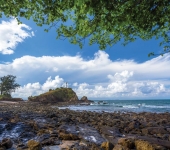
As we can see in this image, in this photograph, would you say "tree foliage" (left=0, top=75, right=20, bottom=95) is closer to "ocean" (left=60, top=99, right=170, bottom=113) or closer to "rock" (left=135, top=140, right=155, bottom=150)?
"ocean" (left=60, top=99, right=170, bottom=113)

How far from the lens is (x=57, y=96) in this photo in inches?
3226

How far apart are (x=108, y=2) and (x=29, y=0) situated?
3253 mm

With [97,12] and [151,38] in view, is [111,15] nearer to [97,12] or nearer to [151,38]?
[97,12]

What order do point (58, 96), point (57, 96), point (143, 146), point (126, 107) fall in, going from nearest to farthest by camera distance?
point (143, 146)
point (126, 107)
point (57, 96)
point (58, 96)

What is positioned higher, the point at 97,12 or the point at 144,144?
the point at 97,12

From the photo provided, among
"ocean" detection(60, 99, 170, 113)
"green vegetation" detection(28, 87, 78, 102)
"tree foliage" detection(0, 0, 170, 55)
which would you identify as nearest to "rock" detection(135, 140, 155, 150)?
"tree foliage" detection(0, 0, 170, 55)

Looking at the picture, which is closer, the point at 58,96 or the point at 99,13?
the point at 99,13

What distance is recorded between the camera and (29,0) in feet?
22.6

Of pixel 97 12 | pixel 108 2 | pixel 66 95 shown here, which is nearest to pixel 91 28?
pixel 97 12

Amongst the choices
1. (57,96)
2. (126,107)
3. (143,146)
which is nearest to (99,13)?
(143,146)

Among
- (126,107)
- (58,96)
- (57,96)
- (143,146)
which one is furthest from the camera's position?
(58,96)

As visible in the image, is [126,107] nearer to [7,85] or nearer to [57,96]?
[57,96]

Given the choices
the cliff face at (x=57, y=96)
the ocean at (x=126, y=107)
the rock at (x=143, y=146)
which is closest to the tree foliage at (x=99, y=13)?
the rock at (x=143, y=146)

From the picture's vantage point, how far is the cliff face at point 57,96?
237 feet
